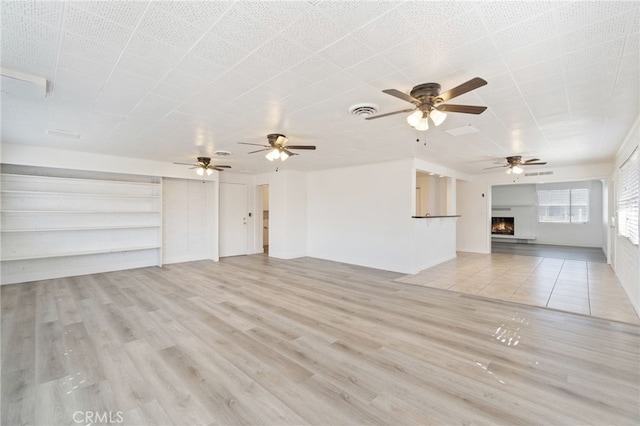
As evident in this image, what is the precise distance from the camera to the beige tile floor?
396 centimetres

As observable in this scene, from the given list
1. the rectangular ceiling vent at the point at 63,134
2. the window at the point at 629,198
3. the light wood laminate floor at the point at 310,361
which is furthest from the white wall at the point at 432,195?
the rectangular ceiling vent at the point at 63,134

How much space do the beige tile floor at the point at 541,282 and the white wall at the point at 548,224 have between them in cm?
413

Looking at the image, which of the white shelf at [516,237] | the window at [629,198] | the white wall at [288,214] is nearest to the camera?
the window at [629,198]

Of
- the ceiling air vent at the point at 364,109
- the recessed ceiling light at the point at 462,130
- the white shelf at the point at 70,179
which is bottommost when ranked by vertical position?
the white shelf at the point at 70,179

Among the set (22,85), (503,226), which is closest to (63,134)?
(22,85)

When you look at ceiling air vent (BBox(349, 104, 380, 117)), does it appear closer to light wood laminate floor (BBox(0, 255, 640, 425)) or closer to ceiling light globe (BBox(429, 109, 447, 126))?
ceiling light globe (BBox(429, 109, 447, 126))

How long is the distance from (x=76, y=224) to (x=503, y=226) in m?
14.3

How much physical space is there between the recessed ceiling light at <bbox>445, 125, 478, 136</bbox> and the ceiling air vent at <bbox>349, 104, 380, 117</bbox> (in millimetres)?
1486

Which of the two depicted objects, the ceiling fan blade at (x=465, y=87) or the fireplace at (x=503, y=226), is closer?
the ceiling fan blade at (x=465, y=87)

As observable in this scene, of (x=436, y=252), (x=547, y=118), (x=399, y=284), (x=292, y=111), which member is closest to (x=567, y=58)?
(x=547, y=118)

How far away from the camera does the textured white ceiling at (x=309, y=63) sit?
67.6 inches

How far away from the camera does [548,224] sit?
10.9m

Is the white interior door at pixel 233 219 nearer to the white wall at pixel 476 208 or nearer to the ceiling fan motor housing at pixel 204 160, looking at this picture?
the ceiling fan motor housing at pixel 204 160

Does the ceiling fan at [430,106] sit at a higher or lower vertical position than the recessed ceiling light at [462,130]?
lower
